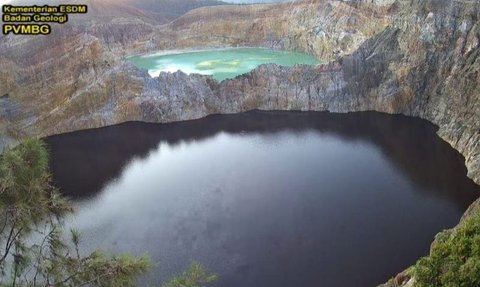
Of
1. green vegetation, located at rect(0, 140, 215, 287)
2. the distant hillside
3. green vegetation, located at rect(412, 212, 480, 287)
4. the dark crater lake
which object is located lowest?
the dark crater lake

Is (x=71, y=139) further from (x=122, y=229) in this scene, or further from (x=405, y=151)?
(x=405, y=151)

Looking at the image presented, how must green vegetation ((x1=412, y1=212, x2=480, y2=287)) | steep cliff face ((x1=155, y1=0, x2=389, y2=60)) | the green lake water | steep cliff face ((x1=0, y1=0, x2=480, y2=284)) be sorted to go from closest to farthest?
green vegetation ((x1=412, y1=212, x2=480, y2=287)) → steep cliff face ((x1=0, y1=0, x2=480, y2=284)) → the green lake water → steep cliff face ((x1=155, y1=0, x2=389, y2=60))

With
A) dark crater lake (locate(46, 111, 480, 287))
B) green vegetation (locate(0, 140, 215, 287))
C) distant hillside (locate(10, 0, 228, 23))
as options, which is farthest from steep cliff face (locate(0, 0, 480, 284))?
green vegetation (locate(0, 140, 215, 287))

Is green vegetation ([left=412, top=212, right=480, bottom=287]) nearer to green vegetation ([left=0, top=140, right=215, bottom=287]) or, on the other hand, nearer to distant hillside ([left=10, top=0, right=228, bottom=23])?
green vegetation ([left=0, top=140, right=215, bottom=287])

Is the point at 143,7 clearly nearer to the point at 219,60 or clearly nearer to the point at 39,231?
the point at 219,60

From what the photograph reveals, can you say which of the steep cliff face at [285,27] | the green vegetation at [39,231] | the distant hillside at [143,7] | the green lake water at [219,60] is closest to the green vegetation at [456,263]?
the green vegetation at [39,231]

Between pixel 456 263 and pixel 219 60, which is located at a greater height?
pixel 456 263

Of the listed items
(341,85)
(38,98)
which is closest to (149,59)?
(38,98)

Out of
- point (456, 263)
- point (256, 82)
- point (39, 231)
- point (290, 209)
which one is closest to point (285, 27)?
point (256, 82)
